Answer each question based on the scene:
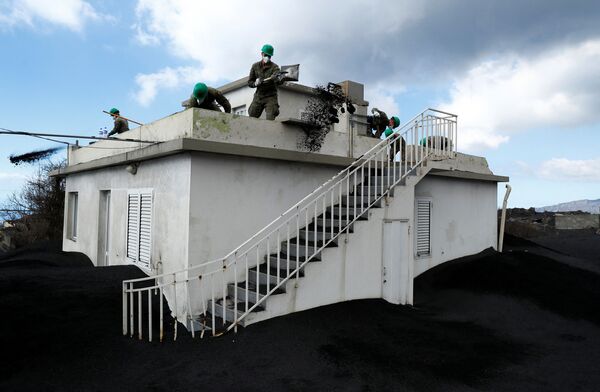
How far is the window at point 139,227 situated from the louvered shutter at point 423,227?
245 inches

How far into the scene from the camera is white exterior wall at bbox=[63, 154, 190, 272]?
662 cm

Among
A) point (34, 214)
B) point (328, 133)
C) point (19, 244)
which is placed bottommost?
point (19, 244)

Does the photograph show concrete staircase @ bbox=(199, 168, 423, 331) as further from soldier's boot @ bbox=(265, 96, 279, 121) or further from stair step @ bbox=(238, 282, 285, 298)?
soldier's boot @ bbox=(265, 96, 279, 121)

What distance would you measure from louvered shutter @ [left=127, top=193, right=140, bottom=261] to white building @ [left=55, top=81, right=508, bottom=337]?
3 centimetres

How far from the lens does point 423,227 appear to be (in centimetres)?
1019

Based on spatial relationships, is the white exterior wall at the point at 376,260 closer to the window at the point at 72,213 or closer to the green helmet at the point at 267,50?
the green helmet at the point at 267,50

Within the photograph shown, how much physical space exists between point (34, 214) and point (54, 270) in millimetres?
16259

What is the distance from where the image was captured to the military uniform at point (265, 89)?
8062 mm

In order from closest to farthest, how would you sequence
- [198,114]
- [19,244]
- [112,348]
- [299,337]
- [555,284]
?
[112,348] → [299,337] → [198,114] → [555,284] → [19,244]

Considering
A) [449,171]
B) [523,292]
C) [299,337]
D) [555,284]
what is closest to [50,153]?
[299,337]

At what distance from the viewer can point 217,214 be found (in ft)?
22.1

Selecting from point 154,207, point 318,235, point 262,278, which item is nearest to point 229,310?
point 262,278

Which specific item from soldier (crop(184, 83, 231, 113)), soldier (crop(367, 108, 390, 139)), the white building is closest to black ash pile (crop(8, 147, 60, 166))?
the white building

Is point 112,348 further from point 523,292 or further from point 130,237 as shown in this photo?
point 523,292
